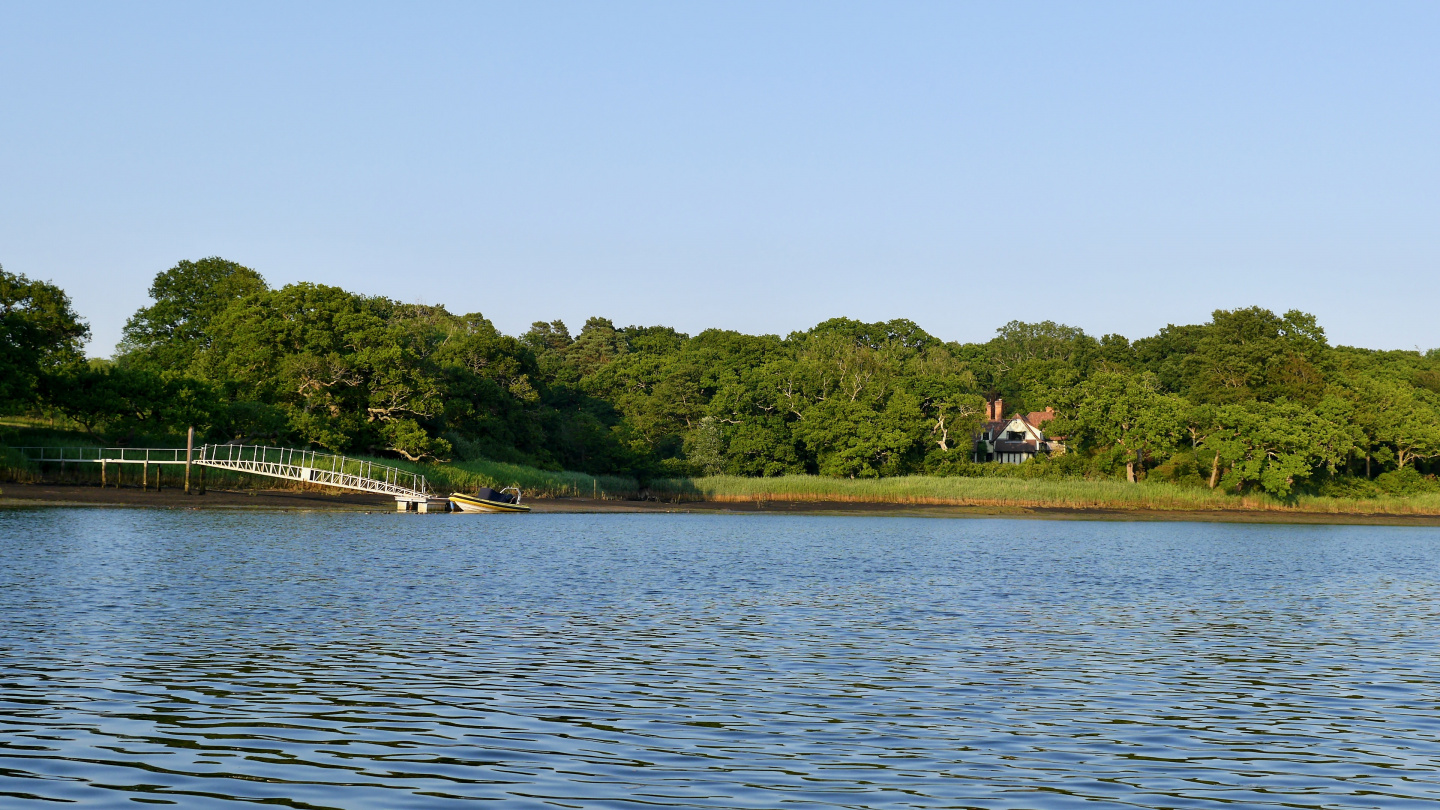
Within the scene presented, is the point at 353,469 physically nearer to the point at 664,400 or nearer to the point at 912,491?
the point at 912,491

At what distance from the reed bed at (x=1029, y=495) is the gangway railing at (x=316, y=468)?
22.9 metres

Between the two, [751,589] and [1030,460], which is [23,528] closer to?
[751,589]

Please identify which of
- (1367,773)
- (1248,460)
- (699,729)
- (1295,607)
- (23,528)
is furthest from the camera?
(1248,460)

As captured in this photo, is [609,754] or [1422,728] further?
[1422,728]

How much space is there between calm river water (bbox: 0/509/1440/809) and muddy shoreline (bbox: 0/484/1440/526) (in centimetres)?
2516

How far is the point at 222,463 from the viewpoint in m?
60.8

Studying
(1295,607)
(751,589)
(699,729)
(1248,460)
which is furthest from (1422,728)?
(1248,460)

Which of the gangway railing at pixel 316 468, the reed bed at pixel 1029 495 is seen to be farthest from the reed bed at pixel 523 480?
the reed bed at pixel 1029 495

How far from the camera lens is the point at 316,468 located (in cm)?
6675

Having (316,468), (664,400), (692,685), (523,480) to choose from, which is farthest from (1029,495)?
(692,685)

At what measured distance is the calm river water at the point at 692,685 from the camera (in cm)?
995

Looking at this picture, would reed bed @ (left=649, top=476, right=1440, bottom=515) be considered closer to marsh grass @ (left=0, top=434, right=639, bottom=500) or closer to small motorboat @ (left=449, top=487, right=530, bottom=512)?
marsh grass @ (left=0, top=434, right=639, bottom=500)

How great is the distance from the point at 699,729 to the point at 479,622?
8853 millimetres

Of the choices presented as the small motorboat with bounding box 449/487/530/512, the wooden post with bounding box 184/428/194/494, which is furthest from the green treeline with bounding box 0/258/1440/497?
the small motorboat with bounding box 449/487/530/512
